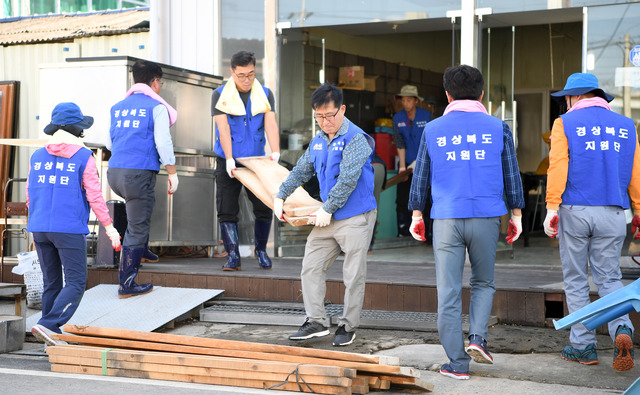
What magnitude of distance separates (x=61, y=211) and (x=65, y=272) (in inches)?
17.3

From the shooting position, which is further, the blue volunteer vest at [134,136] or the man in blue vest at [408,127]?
the man in blue vest at [408,127]

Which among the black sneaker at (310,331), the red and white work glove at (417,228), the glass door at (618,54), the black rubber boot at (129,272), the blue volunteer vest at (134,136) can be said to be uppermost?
the glass door at (618,54)

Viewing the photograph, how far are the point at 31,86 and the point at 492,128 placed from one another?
7783 millimetres

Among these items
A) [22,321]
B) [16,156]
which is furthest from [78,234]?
[16,156]

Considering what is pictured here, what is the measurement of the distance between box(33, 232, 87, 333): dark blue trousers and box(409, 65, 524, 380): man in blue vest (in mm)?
2420

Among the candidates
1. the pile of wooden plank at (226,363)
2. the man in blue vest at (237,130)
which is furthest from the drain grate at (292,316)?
the pile of wooden plank at (226,363)

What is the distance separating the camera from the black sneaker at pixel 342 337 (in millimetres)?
5891

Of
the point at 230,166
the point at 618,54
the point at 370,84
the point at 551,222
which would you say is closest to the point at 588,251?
the point at 551,222

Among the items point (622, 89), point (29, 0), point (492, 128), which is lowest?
point (492, 128)

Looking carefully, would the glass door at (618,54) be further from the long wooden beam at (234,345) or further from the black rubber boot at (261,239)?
the long wooden beam at (234,345)

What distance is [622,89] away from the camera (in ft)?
26.1

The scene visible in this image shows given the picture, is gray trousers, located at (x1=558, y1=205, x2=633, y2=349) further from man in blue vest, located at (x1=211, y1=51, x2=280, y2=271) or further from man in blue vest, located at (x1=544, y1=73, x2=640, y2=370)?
man in blue vest, located at (x1=211, y1=51, x2=280, y2=271)

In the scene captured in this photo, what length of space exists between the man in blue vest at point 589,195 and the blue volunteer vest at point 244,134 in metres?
3.11

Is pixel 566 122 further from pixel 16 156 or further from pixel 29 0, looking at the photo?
pixel 29 0
